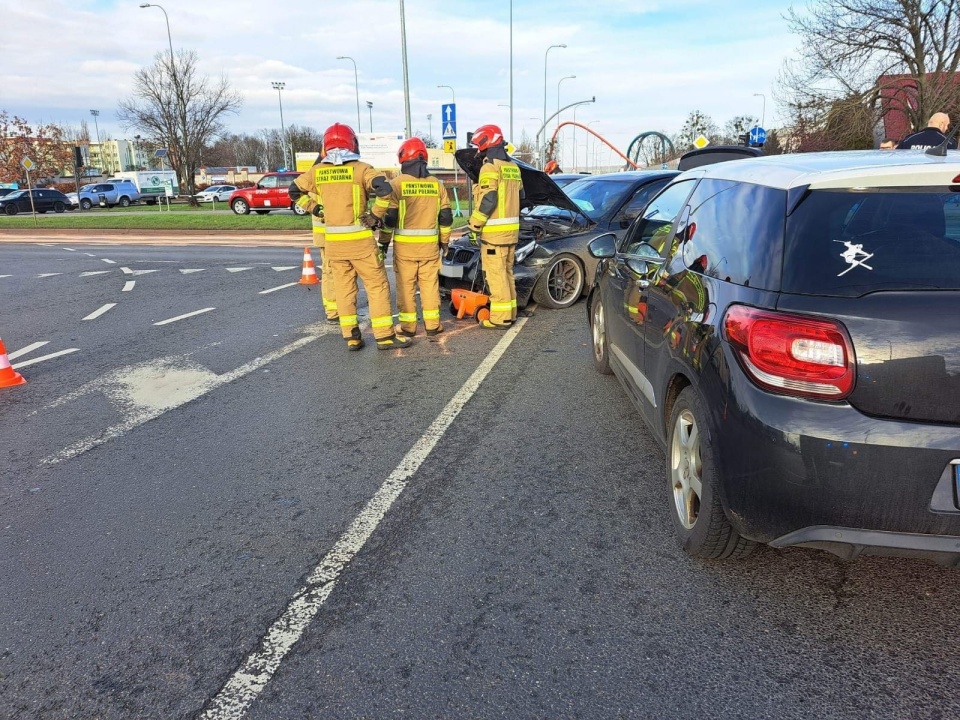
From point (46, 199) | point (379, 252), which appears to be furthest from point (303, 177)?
point (46, 199)

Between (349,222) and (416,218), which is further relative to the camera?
(416,218)

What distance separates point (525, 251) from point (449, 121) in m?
10.3

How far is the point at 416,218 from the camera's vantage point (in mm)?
6652

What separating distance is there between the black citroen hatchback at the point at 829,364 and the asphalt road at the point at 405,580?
379 mm

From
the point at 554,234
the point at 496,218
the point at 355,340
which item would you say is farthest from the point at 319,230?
the point at 554,234

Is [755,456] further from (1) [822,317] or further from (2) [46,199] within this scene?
(2) [46,199]

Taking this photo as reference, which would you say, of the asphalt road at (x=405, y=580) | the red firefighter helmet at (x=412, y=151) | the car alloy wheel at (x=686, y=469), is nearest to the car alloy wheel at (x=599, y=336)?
the asphalt road at (x=405, y=580)

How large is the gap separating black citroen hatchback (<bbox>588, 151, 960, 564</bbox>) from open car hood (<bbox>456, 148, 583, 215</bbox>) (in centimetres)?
480

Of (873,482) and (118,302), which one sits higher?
(873,482)

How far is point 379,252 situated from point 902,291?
5169 mm

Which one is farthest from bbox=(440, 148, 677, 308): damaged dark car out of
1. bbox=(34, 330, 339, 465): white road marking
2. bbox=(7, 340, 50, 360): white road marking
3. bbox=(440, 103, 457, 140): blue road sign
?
bbox=(440, 103, 457, 140): blue road sign

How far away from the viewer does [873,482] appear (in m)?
2.15

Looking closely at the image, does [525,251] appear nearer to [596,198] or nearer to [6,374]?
[596,198]

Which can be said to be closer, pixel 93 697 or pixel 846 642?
pixel 93 697
